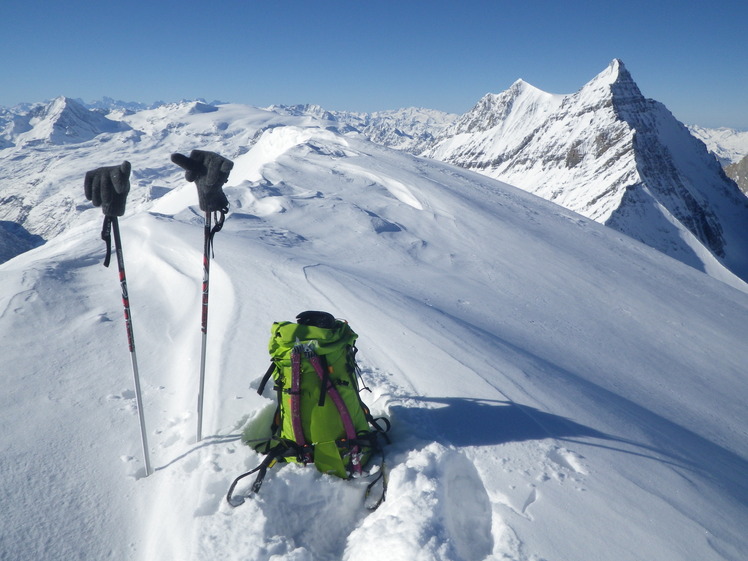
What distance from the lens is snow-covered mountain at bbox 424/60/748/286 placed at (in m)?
70.5

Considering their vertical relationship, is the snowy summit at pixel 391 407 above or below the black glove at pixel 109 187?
below

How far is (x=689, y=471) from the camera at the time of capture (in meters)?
3.57

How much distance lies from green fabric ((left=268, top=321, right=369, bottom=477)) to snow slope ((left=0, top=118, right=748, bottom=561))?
21 cm

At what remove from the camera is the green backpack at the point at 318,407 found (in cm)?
312

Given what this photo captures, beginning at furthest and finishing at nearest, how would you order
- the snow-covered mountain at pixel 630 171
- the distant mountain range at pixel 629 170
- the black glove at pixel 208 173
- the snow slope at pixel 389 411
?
the distant mountain range at pixel 629 170 < the snow-covered mountain at pixel 630 171 < the black glove at pixel 208 173 < the snow slope at pixel 389 411

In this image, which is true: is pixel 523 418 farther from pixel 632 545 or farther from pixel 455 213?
pixel 455 213

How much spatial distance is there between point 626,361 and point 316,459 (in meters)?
5.39

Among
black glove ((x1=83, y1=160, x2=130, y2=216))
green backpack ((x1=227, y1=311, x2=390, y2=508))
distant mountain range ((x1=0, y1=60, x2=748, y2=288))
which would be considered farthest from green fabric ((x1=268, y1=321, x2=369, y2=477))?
distant mountain range ((x1=0, y1=60, x2=748, y2=288))

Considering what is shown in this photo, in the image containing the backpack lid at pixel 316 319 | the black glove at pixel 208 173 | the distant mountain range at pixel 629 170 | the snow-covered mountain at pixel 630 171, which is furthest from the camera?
the distant mountain range at pixel 629 170

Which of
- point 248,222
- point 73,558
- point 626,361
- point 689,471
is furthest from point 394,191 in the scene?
point 73,558

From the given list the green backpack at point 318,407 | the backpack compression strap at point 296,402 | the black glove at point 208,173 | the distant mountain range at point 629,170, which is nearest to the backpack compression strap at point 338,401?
the green backpack at point 318,407

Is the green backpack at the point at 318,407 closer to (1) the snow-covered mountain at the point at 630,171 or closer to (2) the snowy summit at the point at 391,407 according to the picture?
(2) the snowy summit at the point at 391,407

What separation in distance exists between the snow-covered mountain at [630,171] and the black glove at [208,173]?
191 ft

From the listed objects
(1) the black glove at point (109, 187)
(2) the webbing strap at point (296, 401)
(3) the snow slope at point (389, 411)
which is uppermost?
(1) the black glove at point (109, 187)
